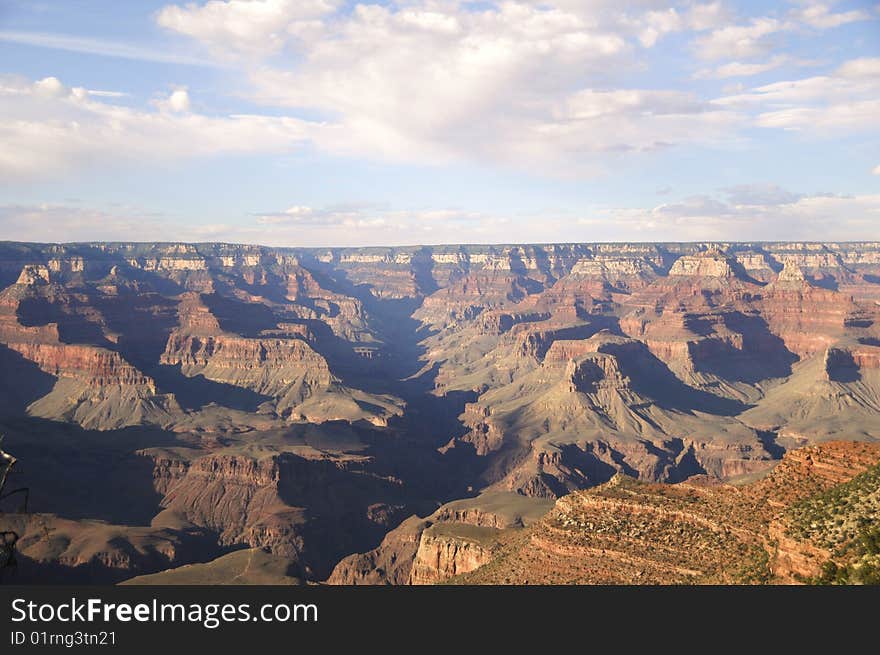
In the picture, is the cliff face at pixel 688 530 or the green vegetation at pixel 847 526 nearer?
the green vegetation at pixel 847 526

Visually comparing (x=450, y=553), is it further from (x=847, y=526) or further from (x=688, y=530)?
(x=847, y=526)

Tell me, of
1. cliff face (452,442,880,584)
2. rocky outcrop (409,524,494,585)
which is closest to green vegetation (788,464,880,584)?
cliff face (452,442,880,584)

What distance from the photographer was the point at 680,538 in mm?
61719

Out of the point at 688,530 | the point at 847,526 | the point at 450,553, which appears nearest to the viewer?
the point at 847,526

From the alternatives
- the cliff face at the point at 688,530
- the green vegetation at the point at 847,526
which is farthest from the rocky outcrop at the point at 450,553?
the green vegetation at the point at 847,526

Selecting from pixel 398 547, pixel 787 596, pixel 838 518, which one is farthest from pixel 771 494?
pixel 398 547

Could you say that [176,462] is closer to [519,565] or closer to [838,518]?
[519,565]

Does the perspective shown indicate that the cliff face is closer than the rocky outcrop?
Yes

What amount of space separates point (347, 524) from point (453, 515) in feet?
112

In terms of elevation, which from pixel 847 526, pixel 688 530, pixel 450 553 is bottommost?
pixel 450 553

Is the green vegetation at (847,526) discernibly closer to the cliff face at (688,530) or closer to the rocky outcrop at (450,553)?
the cliff face at (688,530)

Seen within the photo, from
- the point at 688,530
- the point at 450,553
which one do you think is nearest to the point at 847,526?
the point at 688,530

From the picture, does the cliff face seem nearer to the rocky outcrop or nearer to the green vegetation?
the green vegetation

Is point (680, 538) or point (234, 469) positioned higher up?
point (680, 538)
